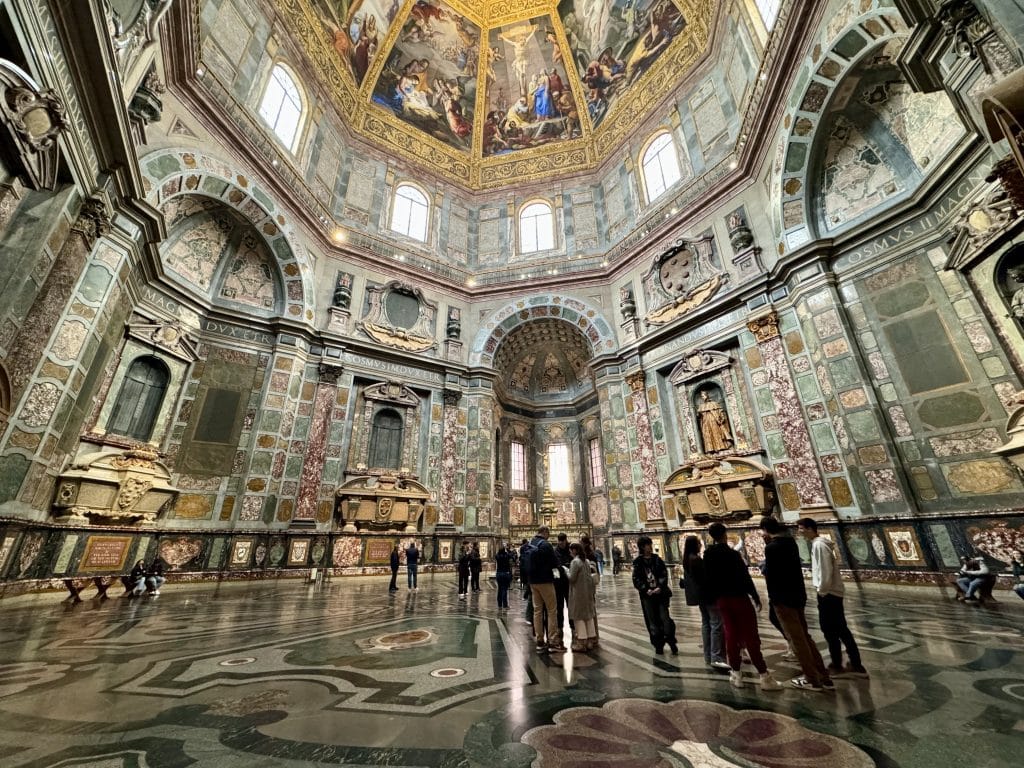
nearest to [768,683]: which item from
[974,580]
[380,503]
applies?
[974,580]

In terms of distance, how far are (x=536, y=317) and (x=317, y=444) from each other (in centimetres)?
975

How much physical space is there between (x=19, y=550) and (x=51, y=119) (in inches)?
270

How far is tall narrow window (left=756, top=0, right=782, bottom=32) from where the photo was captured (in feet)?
36.8

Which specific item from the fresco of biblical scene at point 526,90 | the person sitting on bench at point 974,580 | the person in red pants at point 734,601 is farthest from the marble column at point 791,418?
the fresco of biblical scene at point 526,90

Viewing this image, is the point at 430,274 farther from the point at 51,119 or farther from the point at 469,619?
the point at 469,619

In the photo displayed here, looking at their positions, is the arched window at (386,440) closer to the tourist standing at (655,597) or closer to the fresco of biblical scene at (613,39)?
the tourist standing at (655,597)

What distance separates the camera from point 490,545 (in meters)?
14.7

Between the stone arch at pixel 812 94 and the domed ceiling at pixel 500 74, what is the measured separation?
788 centimetres

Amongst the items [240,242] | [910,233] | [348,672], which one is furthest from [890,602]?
[240,242]

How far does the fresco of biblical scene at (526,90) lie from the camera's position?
66.4 feet

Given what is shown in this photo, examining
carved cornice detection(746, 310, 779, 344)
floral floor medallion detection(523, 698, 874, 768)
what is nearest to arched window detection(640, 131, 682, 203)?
carved cornice detection(746, 310, 779, 344)

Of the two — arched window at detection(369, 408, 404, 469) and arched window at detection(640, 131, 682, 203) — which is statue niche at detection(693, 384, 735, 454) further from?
arched window at detection(369, 408, 404, 469)

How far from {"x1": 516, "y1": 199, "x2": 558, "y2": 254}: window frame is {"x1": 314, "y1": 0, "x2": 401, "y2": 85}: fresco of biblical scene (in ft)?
29.2

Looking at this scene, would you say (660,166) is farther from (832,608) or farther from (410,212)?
(832,608)
